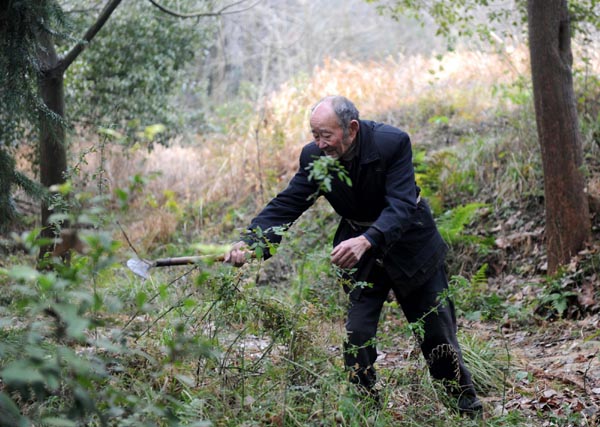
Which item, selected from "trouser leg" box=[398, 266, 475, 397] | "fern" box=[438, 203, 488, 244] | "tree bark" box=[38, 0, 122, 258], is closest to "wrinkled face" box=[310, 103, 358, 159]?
"trouser leg" box=[398, 266, 475, 397]

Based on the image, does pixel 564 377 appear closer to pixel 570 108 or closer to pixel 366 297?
pixel 366 297

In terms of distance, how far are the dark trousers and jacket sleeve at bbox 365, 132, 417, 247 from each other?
20.9 inches

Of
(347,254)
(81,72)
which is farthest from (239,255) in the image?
(81,72)

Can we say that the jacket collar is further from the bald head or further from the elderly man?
the bald head

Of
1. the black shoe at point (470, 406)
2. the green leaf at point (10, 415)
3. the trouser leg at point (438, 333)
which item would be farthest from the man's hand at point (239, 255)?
the green leaf at point (10, 415)

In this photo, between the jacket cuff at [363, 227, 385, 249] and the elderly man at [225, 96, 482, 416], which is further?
the elderly man at [225, 96, 482, 416]

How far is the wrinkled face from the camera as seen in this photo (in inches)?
178

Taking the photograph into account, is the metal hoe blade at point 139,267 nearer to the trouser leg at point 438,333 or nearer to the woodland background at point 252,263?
the woodland background at point 252,263

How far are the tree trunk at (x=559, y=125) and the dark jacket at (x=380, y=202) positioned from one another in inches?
133

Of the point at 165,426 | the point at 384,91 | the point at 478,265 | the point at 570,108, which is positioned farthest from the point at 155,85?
A: the point at 165,426

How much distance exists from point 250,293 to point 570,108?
4.87 metres

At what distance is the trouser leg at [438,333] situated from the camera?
15.8 ft

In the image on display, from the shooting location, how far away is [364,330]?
15.3 ft

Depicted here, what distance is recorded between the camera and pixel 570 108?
25.7ft
